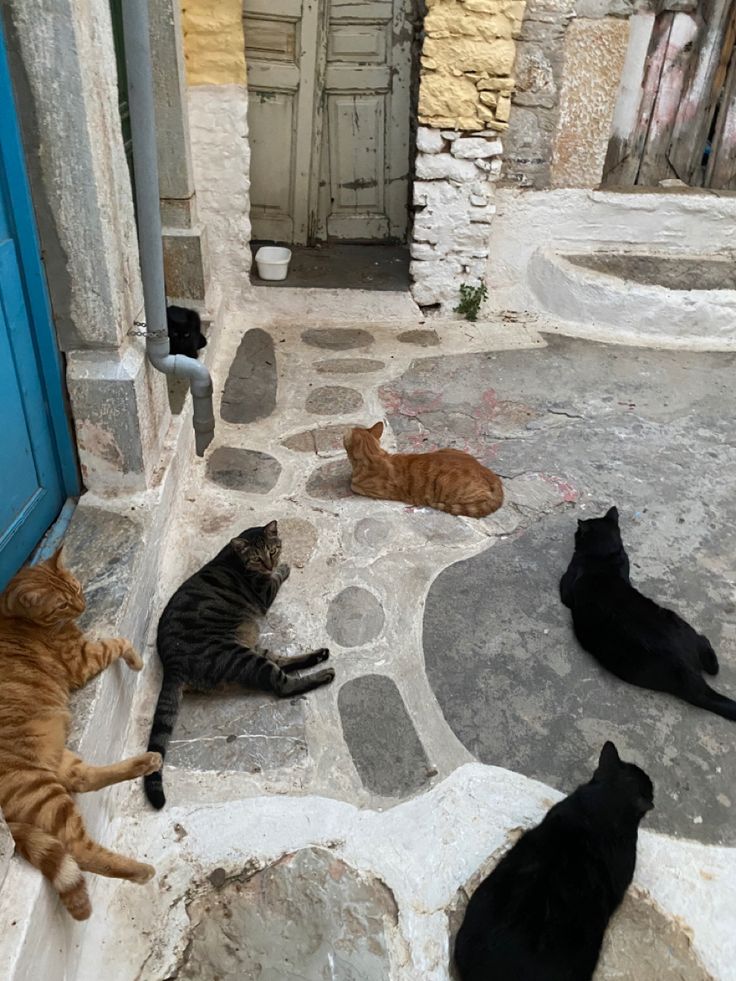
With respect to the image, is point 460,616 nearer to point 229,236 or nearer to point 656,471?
point 656,471

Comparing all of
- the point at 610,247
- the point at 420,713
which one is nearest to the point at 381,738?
the point at 420,713

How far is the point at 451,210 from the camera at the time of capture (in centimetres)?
519

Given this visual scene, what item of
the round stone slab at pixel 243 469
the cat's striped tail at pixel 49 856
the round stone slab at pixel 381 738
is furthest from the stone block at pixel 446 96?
the cat's striped tail at pixel 49 856

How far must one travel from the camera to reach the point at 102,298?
2.54 meters

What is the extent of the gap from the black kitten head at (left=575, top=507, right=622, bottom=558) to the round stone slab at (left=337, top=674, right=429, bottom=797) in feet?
3.27

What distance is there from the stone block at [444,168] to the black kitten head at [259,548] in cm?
328

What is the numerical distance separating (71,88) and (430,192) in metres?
3.34

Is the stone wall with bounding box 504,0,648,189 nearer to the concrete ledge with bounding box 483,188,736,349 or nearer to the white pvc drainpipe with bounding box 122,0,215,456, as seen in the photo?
the concrete ledge with bounding box 483,188,736,349

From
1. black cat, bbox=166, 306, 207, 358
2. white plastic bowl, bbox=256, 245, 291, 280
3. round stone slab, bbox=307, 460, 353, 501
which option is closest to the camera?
round stone slab, bbox=307, 460, 353, 501

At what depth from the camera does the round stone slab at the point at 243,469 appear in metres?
3.63

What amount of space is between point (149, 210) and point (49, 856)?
2.06 meters

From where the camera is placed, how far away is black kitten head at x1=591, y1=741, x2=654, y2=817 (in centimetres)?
200

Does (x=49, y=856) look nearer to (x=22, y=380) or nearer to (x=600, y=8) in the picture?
(x=22, y=380)

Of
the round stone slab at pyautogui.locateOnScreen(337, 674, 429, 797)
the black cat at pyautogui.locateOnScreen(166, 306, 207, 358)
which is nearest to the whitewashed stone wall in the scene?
the black cat at pyautogui.locateOnScreen(166, 306, 207, 358)
